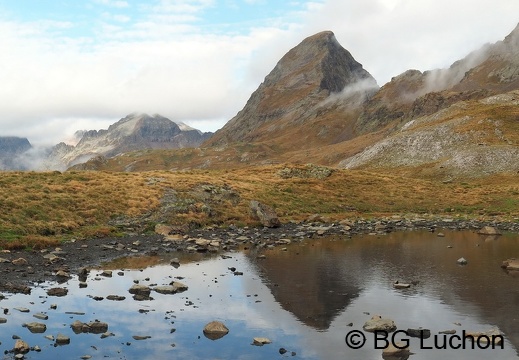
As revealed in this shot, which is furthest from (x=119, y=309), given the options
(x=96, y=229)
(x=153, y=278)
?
(x=96, y=229)

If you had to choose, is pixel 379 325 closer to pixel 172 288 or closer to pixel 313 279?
pixel 313 279

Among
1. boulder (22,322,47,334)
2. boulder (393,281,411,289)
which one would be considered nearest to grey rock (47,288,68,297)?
boulder (22,322,47,334)

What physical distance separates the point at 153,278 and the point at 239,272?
6247 millimetres

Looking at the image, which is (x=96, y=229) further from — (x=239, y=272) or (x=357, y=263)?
(x=357, y=263)

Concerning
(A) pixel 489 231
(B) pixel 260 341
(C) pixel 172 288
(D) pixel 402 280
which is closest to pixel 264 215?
(A) pixel 489 231

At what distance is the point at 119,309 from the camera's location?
24.6m

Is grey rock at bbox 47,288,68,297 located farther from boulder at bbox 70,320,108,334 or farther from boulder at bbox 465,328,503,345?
boulder at bbox 465,328,503,345

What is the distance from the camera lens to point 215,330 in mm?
21578

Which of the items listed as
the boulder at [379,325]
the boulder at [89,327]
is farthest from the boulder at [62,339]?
the boulder at [379,325]

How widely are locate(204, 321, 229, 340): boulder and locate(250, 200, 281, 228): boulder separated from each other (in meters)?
38.0

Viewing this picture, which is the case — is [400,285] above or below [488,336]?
above

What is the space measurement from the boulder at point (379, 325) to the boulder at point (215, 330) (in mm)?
6700

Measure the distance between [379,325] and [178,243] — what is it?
27944mm

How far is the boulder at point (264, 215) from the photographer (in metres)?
60.1
